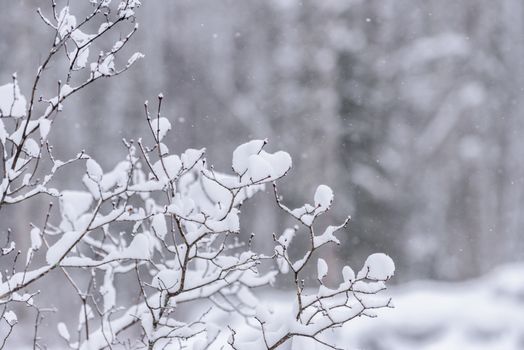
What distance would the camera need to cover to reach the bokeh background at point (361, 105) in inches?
498

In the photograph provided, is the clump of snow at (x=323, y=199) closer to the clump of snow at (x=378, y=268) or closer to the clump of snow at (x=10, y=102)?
the clump of snow at (x=378, y=268)

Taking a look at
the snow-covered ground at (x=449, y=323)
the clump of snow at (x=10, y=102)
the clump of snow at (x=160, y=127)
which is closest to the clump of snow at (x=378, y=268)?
the clump of snow at (x=160, y=127)

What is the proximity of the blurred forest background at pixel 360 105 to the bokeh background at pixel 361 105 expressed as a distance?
3 cm

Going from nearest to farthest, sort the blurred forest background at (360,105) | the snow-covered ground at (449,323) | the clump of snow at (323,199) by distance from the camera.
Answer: the clump of snow at (323,199) → the snow-covered ground at (449,323) → the blurred forest background at (360,105)

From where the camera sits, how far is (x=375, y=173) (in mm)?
12875

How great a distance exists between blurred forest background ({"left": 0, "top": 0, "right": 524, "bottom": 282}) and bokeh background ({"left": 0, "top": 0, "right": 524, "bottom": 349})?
0.03m

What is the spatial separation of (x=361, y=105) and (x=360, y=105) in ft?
0.11

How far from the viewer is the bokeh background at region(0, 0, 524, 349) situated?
12648 millimetres

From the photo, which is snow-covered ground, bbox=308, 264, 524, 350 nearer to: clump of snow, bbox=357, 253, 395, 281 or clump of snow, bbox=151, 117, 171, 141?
clump of snow, bbox=357, 253, 395, 281

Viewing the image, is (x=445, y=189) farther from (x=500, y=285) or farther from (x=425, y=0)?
(x=500, y=285)

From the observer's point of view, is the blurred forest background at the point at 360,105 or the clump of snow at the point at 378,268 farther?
the blurred forest background at the point at 360,105

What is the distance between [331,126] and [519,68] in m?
4.42

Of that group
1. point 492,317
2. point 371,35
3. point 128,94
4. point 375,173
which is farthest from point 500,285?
point 128,94

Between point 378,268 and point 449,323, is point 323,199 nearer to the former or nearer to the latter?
point 378,268
